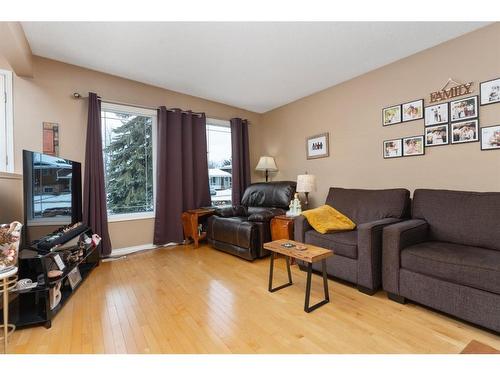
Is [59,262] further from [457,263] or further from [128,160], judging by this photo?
[457,263]

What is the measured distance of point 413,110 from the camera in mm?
2754

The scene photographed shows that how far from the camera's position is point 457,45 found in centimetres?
243

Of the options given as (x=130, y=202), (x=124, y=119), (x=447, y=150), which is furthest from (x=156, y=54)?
(x=447, y=150)

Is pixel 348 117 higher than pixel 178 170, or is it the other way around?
pixel 348 117

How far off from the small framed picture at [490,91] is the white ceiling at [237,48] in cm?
54

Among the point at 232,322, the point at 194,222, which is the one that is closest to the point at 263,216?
the point at 194,222

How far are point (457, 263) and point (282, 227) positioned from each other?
1.66 meters

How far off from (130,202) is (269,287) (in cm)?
247

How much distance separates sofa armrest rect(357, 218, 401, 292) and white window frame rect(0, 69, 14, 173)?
3.62 metres

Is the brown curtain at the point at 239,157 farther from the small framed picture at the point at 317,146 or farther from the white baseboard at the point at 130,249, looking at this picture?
the white baseboard at the point at 130,249

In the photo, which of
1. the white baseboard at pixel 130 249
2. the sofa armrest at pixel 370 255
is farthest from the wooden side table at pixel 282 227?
the white baseboard at pixel 130 249

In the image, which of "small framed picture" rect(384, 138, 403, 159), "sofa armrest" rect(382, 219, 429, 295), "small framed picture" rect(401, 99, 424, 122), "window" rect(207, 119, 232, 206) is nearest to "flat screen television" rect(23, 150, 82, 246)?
"window" rect(207, 119, 232, 206)

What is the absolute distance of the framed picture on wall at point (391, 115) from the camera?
288cm

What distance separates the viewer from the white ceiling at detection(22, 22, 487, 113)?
229 centimetres
